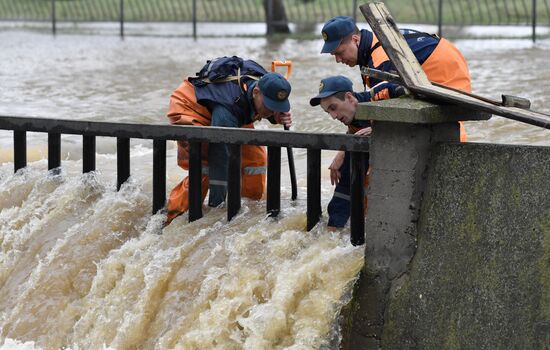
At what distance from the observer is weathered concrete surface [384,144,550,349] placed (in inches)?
243

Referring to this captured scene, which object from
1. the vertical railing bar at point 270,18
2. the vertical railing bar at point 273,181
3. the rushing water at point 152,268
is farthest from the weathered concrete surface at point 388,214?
the vertical railing bar at point 270,18

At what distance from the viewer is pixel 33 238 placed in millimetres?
8570

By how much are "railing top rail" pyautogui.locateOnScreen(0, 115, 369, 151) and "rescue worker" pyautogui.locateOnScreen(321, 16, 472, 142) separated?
0.54m

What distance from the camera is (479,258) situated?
6371 millimetres

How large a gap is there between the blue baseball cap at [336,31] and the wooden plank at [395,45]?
0.33 metres

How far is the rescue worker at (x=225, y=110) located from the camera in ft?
25.3

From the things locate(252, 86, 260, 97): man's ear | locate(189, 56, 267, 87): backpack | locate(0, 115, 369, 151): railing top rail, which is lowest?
locate(0, 115, 369, 151): railing top rail

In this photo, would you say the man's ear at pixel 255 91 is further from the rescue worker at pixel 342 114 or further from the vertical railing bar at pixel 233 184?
the rescue worker at pixel 342 114

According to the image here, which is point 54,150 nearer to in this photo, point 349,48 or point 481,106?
point 349,48

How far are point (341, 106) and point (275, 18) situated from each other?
62.4 ft

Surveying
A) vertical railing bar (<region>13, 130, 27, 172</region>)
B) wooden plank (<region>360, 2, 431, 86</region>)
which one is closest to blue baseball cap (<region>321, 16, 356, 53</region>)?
wooden plank (<region>360, 2, 431, 86</region>)

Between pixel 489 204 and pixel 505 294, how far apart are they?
479 mm

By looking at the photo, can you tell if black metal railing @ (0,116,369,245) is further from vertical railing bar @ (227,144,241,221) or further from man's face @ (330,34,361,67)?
man's face @ (330,34,361,67)

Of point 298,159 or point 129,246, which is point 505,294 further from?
point 298,159
